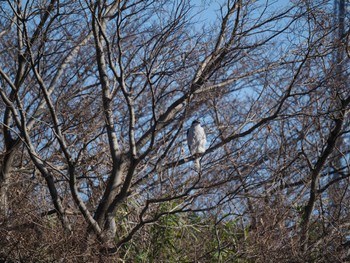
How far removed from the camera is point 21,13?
24.4 feet

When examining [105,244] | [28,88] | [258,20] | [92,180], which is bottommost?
[105,244]

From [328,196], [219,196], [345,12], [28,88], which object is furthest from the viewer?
[28,88]

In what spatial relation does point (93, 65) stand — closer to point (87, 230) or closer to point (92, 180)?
point (92, 180)

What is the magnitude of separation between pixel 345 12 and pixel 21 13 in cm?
388

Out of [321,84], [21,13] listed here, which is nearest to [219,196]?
[321,84]

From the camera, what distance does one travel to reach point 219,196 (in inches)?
284

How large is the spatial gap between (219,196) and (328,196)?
8.14 feet

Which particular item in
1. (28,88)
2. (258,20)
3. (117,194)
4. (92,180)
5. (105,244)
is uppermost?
(28,88)

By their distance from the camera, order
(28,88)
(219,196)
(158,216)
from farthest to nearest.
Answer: (28,88) < (219,196) < (158,216)

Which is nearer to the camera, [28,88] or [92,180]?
[92,180]

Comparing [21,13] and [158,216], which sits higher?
[21,13]

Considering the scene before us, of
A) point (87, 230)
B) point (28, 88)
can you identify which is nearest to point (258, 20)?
point (87, 230)

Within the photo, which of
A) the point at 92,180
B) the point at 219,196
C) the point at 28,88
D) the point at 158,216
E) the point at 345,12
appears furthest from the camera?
the point at 28,88

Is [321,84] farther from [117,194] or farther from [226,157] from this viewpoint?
[117,194]
